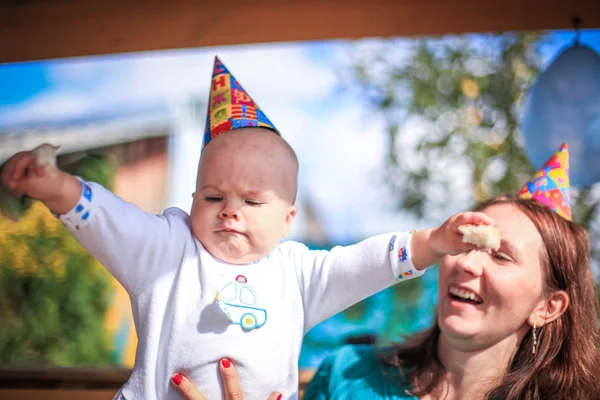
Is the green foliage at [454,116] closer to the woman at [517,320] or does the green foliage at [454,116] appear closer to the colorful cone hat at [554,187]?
the colorful cone hat at [554,187]

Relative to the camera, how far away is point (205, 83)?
6.67m

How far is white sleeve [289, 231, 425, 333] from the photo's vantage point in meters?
1.37

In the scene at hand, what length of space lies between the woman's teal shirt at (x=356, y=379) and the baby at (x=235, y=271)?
57 cm

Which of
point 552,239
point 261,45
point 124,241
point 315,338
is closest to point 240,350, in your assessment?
point 124,241

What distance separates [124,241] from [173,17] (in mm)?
1778

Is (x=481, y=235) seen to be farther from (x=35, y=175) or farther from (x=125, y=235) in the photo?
(x=35, y=175)

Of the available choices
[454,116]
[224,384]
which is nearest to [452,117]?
[454,116]

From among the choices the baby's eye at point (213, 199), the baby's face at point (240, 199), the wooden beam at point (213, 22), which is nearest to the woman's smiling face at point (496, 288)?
the baby's face at point (240, 199)

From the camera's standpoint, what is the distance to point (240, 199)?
1.34 metres

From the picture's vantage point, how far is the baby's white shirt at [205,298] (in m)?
1.31

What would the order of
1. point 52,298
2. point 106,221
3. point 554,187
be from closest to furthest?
1. point 106,221
2. point 554,187
3. point 52,298

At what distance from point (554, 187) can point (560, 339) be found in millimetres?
474

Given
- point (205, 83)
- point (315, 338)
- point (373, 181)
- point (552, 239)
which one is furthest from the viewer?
point (205, 83)

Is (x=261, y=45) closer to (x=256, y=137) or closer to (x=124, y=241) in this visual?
(x=256, y=137)
